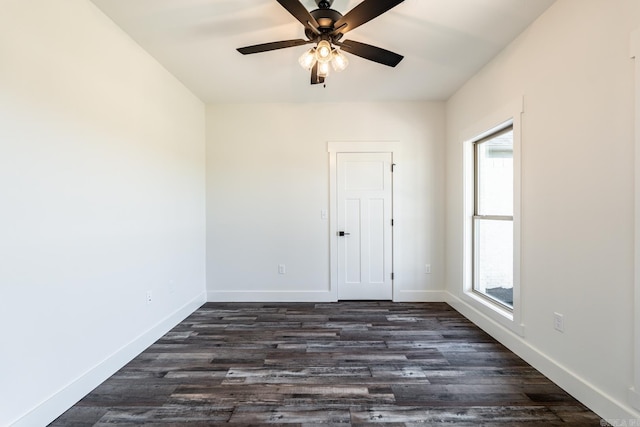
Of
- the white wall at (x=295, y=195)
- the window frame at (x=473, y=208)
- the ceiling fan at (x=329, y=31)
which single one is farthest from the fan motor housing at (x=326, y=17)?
the white wall at (x=295, y=195)

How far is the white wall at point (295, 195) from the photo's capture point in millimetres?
3557

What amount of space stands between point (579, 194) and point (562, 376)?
122 centimetres

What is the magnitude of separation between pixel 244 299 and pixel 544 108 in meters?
3.64

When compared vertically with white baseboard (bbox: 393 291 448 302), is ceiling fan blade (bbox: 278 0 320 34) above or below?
above

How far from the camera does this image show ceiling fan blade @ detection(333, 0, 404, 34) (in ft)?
4.75

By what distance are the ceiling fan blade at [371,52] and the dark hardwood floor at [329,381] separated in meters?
2.26

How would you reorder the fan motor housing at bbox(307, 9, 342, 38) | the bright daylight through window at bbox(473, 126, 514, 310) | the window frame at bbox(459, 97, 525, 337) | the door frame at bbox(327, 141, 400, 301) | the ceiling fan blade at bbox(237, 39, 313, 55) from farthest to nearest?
the door frame at bbox(327, 141, 400, 301), the bright daylight through window at bbox(473, 126, 514, 310), the window frame at bbox(459, 97, 525, 337), the ceiling fan blade at bbox(237, 39, 313, 55), the fan motor housing at bbox(307, 9, 342, 38)

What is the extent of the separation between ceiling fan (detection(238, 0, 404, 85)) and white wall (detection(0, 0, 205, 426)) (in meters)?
1.08

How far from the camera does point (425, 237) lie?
3.58 m

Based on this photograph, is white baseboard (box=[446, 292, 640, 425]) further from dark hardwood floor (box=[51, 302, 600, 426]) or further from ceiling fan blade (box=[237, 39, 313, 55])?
ceiling fan blade (box=[237, 39, 313, 55])

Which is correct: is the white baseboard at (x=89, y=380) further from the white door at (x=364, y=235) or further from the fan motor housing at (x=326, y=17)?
the fan motor housing at (x=326, y=17)

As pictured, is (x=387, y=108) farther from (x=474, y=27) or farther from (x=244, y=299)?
(x=244, y=299)

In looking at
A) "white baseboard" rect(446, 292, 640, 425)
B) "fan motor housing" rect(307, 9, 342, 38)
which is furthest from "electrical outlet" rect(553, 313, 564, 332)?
"fan motor housing" rect(307, 9, 342, 38)

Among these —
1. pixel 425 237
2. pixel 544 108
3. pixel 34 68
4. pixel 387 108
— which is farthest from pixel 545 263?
pixel 34 68
